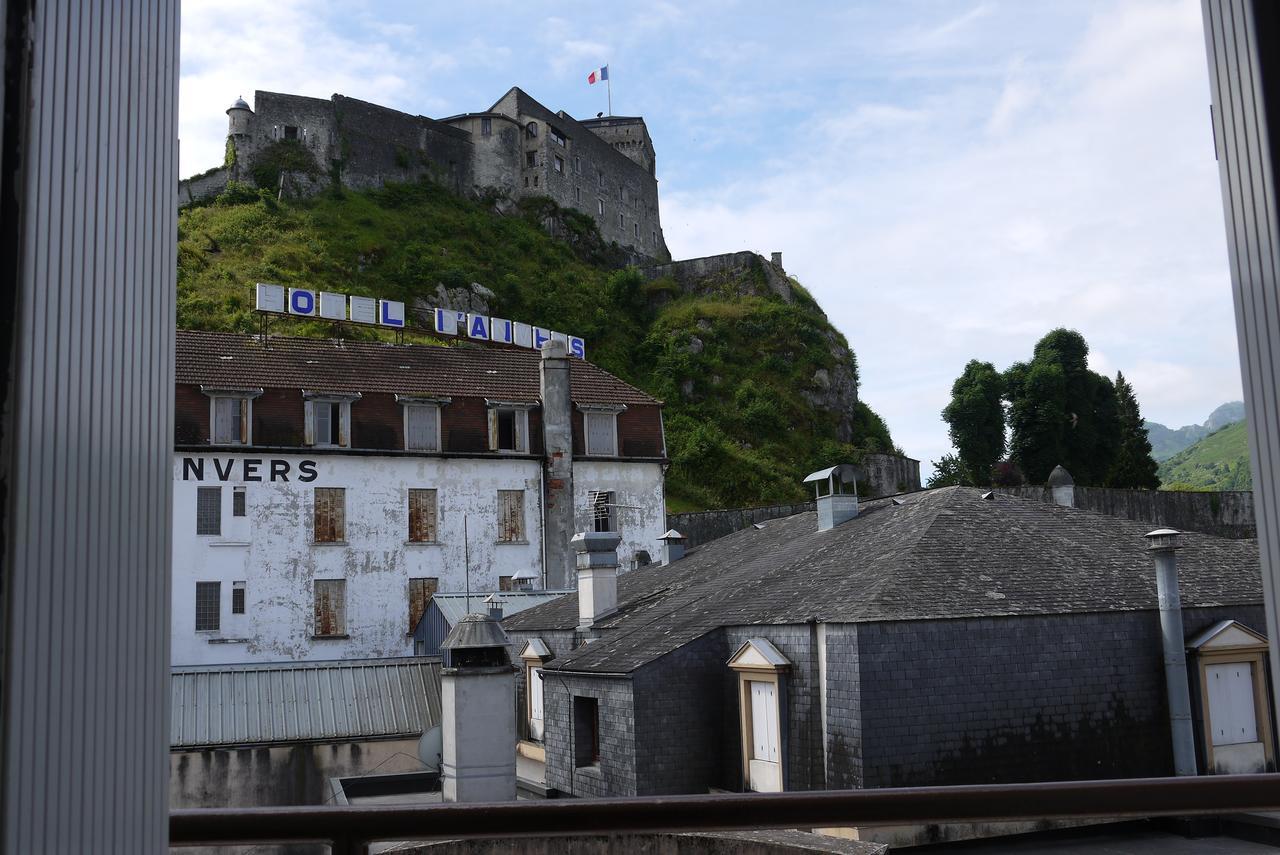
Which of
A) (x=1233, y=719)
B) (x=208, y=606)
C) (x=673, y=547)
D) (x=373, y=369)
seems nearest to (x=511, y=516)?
(x=373, y=369)

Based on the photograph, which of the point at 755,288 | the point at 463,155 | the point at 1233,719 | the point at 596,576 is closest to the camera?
the point at 1233,719

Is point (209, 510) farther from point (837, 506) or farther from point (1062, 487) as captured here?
point (1062, 487)

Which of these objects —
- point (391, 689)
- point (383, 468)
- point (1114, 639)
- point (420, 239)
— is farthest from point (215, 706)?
point (420, 239)

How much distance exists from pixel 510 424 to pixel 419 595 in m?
5.67

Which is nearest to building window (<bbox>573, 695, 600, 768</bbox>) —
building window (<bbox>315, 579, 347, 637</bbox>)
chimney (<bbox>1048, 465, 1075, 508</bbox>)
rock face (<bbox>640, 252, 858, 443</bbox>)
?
building window (<bbox>315, 579, 347, 637</bbox>)

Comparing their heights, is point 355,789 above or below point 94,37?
below

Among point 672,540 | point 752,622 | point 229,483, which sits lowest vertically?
point 752,622

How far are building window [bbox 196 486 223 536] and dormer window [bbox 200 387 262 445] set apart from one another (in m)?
1.25

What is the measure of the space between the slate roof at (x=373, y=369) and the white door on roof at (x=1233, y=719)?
20.9 m

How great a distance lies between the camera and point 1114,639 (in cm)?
1531

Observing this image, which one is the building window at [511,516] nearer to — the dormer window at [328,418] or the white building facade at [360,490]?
the white building facade at [360,490]

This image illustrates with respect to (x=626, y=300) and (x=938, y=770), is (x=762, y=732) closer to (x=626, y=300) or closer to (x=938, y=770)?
(x=938, y=770)

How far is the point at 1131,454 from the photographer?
48.7 metres

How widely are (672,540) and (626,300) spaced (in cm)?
4292
